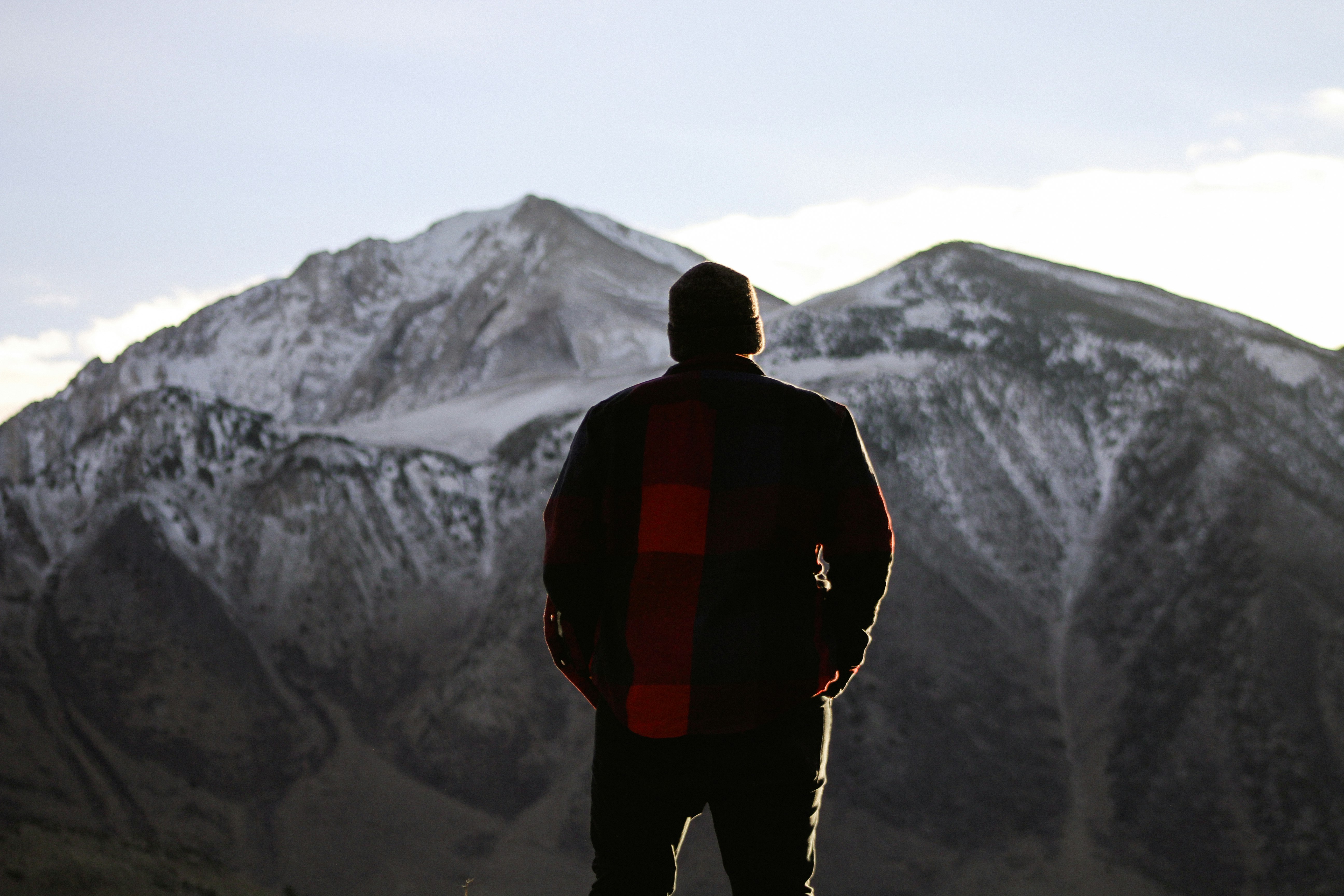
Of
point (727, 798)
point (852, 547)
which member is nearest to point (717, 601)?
point (852, 547)

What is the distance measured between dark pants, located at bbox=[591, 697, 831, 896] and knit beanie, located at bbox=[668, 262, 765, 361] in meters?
0.95

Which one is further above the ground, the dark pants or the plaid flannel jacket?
the plaid flannel jacket

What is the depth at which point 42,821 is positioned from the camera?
49.0 ft

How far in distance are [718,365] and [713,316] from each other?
147mm

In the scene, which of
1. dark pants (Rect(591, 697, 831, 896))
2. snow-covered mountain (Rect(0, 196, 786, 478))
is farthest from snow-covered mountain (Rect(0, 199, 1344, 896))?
dark pants (Rect(591, 697, 831, 896))

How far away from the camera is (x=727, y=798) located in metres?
2.46

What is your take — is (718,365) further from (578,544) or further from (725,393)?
(578,544)

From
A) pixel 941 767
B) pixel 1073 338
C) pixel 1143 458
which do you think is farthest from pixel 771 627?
pixel 1073 338

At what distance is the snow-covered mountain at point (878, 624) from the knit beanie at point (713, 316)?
74.1 feet

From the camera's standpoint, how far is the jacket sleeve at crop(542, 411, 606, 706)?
2.55 m

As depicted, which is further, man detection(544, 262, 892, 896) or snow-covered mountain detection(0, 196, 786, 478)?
snow-covered mountain detection(0, 196, 786, 478)

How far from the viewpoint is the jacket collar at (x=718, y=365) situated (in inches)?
105

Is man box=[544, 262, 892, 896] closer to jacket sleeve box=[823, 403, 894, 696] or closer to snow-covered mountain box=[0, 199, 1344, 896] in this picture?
jacket sleeve box=[823, 403, 894, 696]

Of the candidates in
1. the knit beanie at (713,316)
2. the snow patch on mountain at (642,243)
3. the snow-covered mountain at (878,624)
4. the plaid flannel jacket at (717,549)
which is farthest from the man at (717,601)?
the snow patch on mountain at (642,243)
